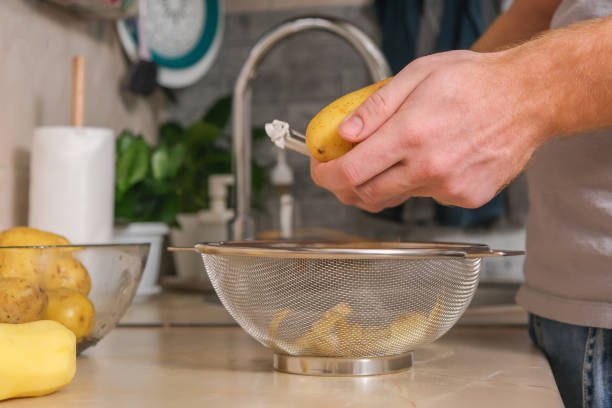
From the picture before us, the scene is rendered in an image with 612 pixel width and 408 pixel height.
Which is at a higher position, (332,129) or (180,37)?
(180,37)

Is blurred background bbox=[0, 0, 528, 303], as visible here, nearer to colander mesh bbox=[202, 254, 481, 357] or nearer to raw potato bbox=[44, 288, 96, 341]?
raw potato bbox=[44, 288, 96, 341]

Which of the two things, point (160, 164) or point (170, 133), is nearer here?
point (160, 164)

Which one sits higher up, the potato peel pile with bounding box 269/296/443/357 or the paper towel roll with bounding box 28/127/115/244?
→ the paper towel roll with bounding box 28/127/115/244

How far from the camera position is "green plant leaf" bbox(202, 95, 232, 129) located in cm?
166

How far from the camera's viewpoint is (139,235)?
3.86 feet

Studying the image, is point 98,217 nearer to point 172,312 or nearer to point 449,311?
point 172,312

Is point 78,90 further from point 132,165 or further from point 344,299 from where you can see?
point 344,299

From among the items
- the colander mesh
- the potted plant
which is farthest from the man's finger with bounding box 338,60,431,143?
the potted plant

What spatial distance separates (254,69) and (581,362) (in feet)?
2.39

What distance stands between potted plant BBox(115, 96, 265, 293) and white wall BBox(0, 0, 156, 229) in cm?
13

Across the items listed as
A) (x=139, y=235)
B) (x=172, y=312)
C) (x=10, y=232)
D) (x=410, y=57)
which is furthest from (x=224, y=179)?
(x=10, y=232)

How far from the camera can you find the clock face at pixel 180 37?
1.48 meters

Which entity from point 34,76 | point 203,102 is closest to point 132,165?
point 34,76

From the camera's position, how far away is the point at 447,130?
1.57 ft
